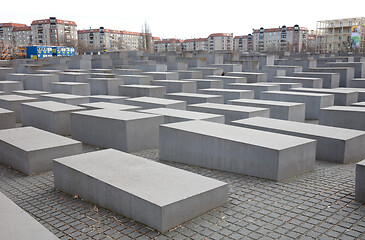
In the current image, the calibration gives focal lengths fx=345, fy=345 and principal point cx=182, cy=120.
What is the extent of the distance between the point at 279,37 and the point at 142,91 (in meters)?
125

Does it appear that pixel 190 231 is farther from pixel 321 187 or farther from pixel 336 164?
pixel 336 164

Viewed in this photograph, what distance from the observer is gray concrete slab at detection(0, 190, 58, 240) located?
3953mm

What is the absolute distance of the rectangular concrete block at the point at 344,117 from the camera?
35.8 feet

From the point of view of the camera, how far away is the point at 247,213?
18.3 feet

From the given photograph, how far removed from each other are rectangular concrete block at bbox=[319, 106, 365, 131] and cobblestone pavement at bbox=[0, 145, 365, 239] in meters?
4.23

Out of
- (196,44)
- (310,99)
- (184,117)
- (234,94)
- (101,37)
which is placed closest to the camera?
(184,117)

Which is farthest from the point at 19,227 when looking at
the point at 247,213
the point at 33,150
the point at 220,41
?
the point at 220,41

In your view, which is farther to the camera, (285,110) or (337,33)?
(337,33)

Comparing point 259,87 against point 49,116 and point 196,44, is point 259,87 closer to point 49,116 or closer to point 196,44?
point 49,116

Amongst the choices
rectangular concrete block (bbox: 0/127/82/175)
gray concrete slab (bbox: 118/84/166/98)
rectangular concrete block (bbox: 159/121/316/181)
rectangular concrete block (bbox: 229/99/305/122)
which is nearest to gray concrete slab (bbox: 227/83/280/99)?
gray concrete slab (bbox: 118/84/166/98)

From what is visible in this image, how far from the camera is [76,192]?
6352mm

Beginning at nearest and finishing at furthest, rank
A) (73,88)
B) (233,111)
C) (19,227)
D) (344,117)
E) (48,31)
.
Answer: (19,227), (344,117), (233,111), (73,88), (48,31)

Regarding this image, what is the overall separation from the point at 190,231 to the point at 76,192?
A: 2.49 m

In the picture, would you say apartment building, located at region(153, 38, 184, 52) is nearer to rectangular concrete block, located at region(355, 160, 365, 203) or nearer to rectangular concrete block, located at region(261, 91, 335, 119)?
rectangular concrete block, located at region(261, 91, 335, 119)
